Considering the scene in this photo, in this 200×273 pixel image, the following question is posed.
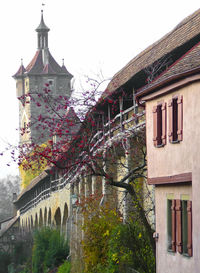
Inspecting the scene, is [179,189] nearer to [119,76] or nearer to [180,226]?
[180,226]

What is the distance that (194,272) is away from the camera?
15914mm

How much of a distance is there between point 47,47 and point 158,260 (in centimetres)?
9066

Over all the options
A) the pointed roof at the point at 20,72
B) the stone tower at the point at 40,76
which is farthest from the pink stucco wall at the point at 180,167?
the pointed roof at the point at 20,72

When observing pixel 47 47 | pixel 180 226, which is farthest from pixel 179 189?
pixel 47 47

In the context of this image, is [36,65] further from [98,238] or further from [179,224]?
[179,224]

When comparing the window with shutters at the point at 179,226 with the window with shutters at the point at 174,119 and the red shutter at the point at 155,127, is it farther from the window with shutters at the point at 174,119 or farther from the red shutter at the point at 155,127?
the red shutter at the point at 155,127

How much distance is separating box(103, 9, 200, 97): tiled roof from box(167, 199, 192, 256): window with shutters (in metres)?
5.28

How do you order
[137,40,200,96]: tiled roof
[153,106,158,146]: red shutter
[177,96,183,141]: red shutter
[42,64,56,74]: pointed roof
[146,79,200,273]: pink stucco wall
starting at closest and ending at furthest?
[146,79,200,273]: pink stucco wall
[137,40,200,96]: tiled roof
[177,96,183,141]: red shutter
[153,106,158,146]: red shutter
[42,64,56,74]: pointed roof

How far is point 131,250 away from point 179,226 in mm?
4392

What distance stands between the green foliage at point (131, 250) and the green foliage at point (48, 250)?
58.5ft

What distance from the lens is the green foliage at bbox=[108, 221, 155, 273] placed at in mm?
20756

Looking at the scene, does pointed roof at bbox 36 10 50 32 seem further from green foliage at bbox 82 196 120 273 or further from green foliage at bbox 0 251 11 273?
green foliage at bbox 82 196 120 273

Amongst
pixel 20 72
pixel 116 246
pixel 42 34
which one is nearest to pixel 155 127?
pixel 116 246

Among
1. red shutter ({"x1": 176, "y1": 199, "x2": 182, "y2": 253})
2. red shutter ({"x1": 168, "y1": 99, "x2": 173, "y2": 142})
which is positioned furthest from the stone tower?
red shutter ({"x1": 176, "y1": 199, "x2": 182, "y2": 253})
